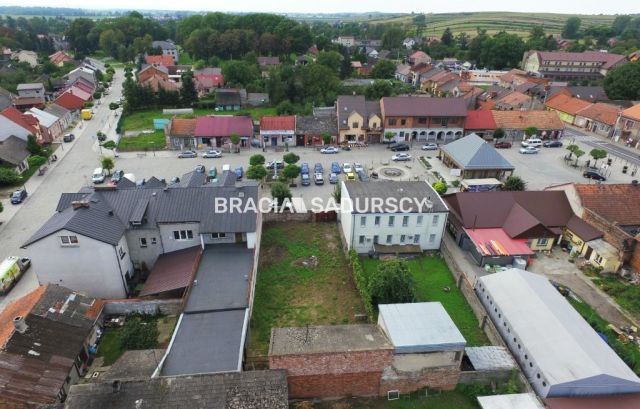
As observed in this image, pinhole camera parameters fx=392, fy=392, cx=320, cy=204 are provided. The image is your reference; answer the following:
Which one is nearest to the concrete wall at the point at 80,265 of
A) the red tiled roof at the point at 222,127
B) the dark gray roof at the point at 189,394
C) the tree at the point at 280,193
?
the dark gray roof at the point at 189,394

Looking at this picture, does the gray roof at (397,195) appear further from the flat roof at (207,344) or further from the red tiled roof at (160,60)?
the red tiled roof at (160,60)

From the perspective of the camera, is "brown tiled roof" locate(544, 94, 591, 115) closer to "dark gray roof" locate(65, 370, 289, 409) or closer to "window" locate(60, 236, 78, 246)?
"dark gray roof" locate(65, 370, 289, 409)

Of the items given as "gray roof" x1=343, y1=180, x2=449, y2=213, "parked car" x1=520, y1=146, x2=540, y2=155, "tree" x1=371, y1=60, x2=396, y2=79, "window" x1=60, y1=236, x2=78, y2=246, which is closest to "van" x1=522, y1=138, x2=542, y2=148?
"parked car" x1=520, y1=146, x2=540, y2=155

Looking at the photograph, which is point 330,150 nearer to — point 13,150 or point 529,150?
point 529,150

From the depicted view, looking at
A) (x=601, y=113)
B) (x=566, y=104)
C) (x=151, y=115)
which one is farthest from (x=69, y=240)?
(x=566, y=104)

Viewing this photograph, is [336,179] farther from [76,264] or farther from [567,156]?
[567,156]

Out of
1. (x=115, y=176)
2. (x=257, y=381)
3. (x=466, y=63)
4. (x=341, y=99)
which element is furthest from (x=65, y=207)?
(x=466, y=63)
